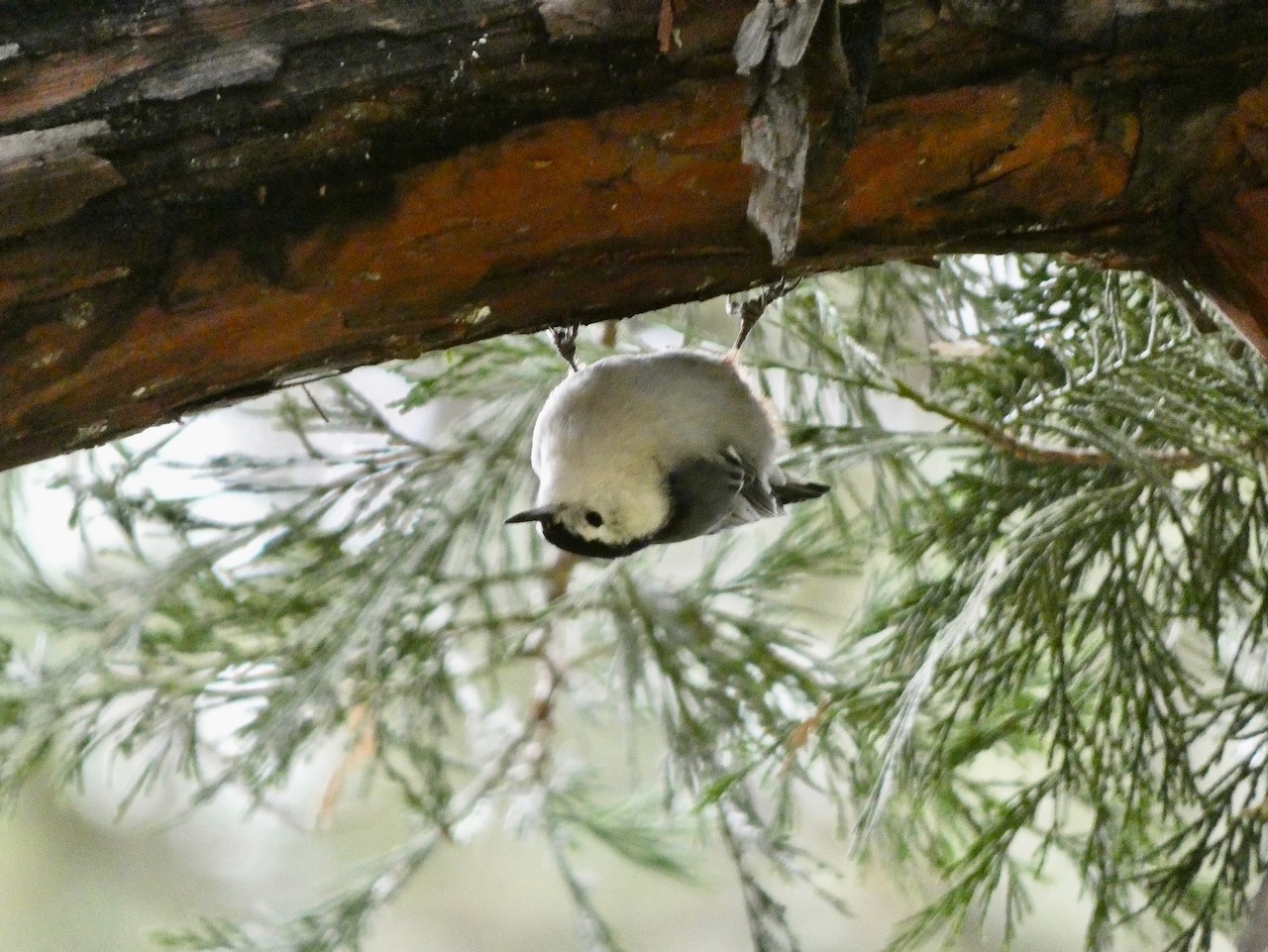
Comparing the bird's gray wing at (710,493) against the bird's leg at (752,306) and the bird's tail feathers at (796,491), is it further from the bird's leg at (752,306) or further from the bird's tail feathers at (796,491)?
the bird's leg at (752,306)

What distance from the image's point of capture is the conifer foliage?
48.8 inches

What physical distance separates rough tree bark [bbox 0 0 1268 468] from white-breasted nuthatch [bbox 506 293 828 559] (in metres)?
0.40

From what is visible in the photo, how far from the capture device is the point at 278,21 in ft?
2.67

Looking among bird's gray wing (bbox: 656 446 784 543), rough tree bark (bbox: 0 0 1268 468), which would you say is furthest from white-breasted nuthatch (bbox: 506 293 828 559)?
rough tree bark (bbox: 0 0 1268 468)

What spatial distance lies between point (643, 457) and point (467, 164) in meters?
0.57

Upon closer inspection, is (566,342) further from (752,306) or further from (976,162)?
(976,162)

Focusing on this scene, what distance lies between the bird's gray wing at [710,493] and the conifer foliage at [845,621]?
0.08 meters

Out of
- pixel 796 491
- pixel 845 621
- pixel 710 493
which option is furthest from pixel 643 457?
pixel 845 621

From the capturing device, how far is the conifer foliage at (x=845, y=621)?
1.24 metres

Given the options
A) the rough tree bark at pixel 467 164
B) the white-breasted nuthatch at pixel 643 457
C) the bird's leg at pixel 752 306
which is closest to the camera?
the rough tree bark at pixel 467 164

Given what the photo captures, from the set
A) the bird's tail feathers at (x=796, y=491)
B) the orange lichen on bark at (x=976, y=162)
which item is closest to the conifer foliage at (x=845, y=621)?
the bird's tail feathers at (x=796, y=491)

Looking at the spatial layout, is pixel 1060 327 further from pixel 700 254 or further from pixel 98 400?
pixel 98 400

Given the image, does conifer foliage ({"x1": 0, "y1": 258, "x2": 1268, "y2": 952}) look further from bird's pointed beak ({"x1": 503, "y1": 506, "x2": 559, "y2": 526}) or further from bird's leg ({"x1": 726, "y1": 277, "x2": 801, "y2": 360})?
bird's pointed beak ({"x1": 503, "y1": 506, "x2": 559, "y2": 526})

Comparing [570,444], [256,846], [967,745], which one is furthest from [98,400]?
[256,846]
